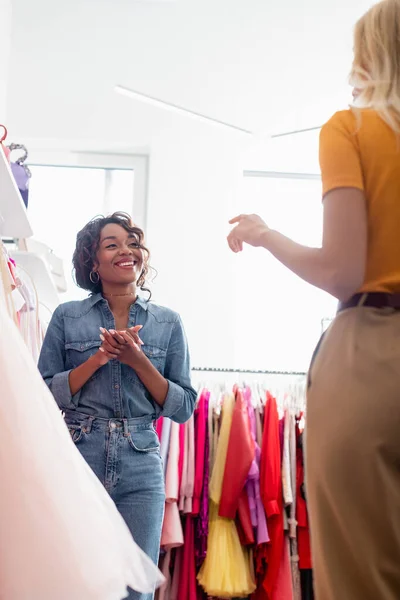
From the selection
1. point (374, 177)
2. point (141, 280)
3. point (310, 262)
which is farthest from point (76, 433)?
point (374, 177)

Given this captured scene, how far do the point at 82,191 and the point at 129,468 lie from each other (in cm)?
284

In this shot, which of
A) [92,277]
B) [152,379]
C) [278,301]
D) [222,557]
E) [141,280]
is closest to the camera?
[152,379]

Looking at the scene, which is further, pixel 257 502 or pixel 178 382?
pixel 257 502

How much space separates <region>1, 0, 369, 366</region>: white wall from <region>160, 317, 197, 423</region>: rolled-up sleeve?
1942mm

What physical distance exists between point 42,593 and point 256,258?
344 cm

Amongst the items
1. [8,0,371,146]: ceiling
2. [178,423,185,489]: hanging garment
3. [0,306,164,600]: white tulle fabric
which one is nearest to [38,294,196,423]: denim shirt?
[0,306,164,600]: white tulle fabric

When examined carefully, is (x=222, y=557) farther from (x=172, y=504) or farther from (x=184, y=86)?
(x=184, y=86)

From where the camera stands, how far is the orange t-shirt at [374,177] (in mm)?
1121

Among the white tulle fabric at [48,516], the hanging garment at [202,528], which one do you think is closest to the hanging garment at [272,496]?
the hanging garment at [202,528]

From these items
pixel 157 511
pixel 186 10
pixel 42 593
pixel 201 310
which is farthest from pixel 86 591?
pixel 186 10

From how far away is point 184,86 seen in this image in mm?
4305

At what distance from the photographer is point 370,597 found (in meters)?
0.99

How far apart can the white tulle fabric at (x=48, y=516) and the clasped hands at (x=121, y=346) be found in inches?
18.0

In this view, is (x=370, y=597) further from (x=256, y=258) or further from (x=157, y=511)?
(x=256, y=258)
